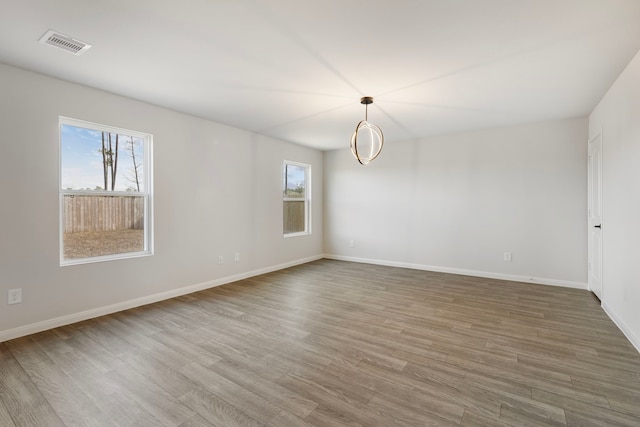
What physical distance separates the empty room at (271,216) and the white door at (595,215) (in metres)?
0.07

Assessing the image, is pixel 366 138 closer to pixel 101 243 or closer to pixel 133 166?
pixel 133 166

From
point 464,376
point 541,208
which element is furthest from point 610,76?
point 464,376

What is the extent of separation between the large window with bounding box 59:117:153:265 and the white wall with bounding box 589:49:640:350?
16.1ft

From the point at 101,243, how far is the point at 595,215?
19.6 feet

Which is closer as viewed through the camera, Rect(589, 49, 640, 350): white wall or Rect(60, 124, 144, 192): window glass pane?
Rect(589, 49, 640, 350): white wall

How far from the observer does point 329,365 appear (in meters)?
2.21

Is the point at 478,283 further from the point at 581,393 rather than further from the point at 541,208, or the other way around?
the point at 581,393

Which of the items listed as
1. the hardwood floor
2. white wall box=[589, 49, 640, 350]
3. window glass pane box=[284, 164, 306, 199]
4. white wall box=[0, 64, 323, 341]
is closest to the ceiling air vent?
white wall box=[0, 64, 323, 341]

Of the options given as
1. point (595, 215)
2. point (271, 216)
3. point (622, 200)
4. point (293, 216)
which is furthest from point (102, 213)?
point (595, 215)

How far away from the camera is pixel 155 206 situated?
12.2ft

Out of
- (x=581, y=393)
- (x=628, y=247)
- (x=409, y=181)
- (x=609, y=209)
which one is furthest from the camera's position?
(x=409, y=181)

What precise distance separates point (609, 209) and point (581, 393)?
2223 millimetres

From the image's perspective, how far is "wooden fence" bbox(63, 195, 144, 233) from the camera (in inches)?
123

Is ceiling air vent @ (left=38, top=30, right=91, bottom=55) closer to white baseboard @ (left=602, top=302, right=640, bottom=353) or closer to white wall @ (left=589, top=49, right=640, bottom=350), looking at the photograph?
white wall @ (left=589, top=49, right=640, bottom=350)
